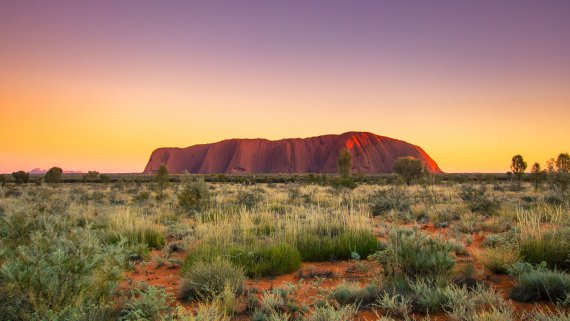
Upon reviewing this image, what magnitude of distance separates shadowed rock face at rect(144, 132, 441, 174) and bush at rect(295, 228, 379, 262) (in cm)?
12868

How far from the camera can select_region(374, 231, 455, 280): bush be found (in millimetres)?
4943

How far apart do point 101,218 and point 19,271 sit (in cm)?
838

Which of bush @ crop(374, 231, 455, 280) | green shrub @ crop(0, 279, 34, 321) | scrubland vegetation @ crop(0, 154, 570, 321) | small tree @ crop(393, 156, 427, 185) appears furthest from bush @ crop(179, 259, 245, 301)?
small tree @ crop(393, 156, 427, 185)

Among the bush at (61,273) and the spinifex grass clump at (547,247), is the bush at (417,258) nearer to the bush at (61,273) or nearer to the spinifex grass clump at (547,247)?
the spinifex grass clump at (547,247)

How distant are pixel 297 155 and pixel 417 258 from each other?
5624 inches

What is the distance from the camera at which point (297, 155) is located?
147875 mm

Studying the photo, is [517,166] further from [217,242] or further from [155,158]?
[155,158]

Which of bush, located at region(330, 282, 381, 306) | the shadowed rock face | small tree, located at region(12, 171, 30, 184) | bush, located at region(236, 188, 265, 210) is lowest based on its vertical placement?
bush, located at region(330, 282, 381, 306)

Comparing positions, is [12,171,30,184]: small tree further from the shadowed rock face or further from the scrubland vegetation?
the shadowed rock face

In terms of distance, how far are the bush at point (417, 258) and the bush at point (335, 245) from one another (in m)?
1.71

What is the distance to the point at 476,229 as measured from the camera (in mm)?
9906

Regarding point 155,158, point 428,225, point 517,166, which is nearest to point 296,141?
point 155,158

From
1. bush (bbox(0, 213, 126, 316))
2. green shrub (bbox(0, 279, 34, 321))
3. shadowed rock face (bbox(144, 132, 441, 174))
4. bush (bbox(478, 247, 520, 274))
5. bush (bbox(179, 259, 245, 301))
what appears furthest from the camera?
shadowed rock face (bbox(144, 132, 441, 174))

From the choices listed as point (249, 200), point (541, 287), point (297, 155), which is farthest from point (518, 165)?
point (297, 155)
